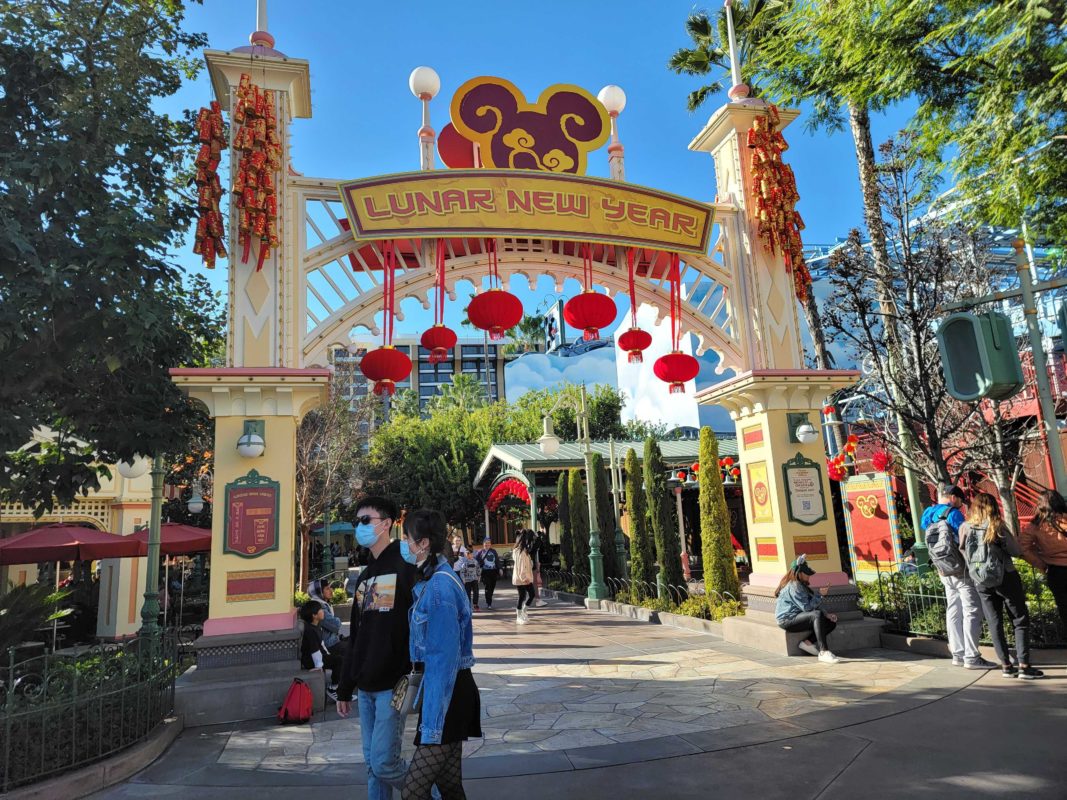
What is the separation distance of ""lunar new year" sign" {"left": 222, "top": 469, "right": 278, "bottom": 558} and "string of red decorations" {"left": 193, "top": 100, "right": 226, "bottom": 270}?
8.30ft

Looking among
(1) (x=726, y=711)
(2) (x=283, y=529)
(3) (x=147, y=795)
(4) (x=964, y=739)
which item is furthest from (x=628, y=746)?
(2) (x=283, y=529)

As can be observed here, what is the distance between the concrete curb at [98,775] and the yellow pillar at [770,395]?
23.8 feet

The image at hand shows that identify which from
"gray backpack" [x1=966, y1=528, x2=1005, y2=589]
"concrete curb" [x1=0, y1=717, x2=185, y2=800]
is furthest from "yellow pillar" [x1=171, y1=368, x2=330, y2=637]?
"gray backpack" [x1=966, y1=528, x2=1005, y2=589]

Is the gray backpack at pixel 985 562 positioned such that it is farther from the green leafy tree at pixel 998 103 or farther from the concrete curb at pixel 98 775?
the concrete curb at pixel 98 775

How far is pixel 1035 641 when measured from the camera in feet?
24.2

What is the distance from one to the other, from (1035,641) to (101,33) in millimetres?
11557

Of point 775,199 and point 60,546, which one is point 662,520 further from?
point 60,546

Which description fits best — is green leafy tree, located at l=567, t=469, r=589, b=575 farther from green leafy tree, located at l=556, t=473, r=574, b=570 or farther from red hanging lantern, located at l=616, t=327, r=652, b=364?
red hanging lantern, located at l=616, t=327, r=652, b=364

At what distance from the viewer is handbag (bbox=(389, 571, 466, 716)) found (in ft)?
11.6

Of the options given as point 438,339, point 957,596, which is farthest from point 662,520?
point 438,339

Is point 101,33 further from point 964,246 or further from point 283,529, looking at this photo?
point 964,246

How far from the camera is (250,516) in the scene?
25.3ft

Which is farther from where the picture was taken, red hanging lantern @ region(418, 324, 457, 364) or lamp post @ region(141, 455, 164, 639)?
lamp post @ region(141, 455, 164, 639)

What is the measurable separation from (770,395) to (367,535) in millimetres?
6827
